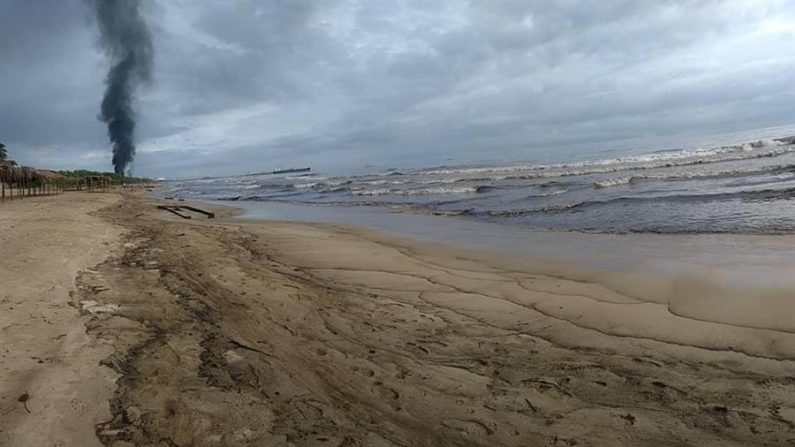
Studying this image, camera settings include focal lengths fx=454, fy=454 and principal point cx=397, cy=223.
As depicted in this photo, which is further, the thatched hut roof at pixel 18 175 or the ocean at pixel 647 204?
the thatched hut roof at pixel 18 175

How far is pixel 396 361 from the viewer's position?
4.08 metres

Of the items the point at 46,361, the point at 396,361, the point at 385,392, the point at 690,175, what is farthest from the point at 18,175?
the point at 690,175

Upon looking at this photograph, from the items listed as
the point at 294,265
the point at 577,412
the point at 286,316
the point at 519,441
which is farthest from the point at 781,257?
the point at 294,265

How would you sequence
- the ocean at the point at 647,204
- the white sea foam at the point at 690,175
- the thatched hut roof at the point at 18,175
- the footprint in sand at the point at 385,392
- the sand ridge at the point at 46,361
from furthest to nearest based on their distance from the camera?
1. the thatched hut roof at the point at 18,175
2. the white sea foam at the point at 690,175
3. the ocean at the point at 647,204
4. the footprint in sand at the point at 385,392
5. the sand ridge at the point at 46,361

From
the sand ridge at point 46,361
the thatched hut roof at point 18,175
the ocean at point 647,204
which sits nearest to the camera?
the sand ridge at point 46,361

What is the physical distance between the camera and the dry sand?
2.94m

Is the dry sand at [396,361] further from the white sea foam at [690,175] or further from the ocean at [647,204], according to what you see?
the white sea foam at [690,175]

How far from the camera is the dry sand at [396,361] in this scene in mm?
2936

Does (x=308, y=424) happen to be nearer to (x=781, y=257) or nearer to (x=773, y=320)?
(x=773, y=320)

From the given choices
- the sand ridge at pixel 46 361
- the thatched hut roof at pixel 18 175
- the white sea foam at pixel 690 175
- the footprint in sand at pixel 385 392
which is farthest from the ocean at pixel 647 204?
the thatched hut roof at pixel 18 175

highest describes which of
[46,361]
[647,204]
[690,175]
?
[690,175]

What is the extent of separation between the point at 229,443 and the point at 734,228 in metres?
10.7

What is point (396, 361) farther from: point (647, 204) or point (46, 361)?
point (647, 204)

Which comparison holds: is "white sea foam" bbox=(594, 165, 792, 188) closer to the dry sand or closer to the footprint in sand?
the dry sand
